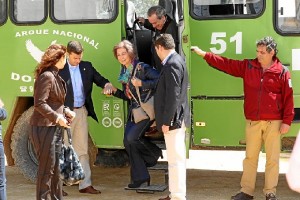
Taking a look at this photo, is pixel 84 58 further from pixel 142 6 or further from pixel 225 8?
pixel 225 8

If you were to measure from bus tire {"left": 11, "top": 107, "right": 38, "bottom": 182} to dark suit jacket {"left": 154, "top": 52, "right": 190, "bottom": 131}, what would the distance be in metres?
2.11

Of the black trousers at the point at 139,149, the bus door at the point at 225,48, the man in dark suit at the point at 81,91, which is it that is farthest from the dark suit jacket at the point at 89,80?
the bus door at the point at 225,48

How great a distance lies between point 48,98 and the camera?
5.82 meters

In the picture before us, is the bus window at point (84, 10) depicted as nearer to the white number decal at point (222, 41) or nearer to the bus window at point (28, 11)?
the bus window at point (28, 11)

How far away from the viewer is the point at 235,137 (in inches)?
280

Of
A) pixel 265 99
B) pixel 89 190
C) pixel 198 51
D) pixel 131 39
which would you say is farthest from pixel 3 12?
pixel 265 99

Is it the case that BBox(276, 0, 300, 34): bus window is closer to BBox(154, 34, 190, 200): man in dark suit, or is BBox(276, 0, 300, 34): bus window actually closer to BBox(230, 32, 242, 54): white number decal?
BBox(230, 32, 242, 54): white number decal

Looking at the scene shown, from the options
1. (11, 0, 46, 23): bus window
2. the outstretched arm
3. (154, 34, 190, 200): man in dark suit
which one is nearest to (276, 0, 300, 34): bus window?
the outstretched arm

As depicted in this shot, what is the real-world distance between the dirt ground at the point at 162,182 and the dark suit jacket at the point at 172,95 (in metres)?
1.19

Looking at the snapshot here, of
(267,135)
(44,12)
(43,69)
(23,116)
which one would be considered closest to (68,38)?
(44,12)

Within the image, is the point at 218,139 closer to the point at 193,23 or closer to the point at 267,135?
the point at 267,135

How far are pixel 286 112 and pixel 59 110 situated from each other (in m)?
2.39

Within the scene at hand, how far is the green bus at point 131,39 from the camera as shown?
689 cm

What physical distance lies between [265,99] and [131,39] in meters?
1.83
